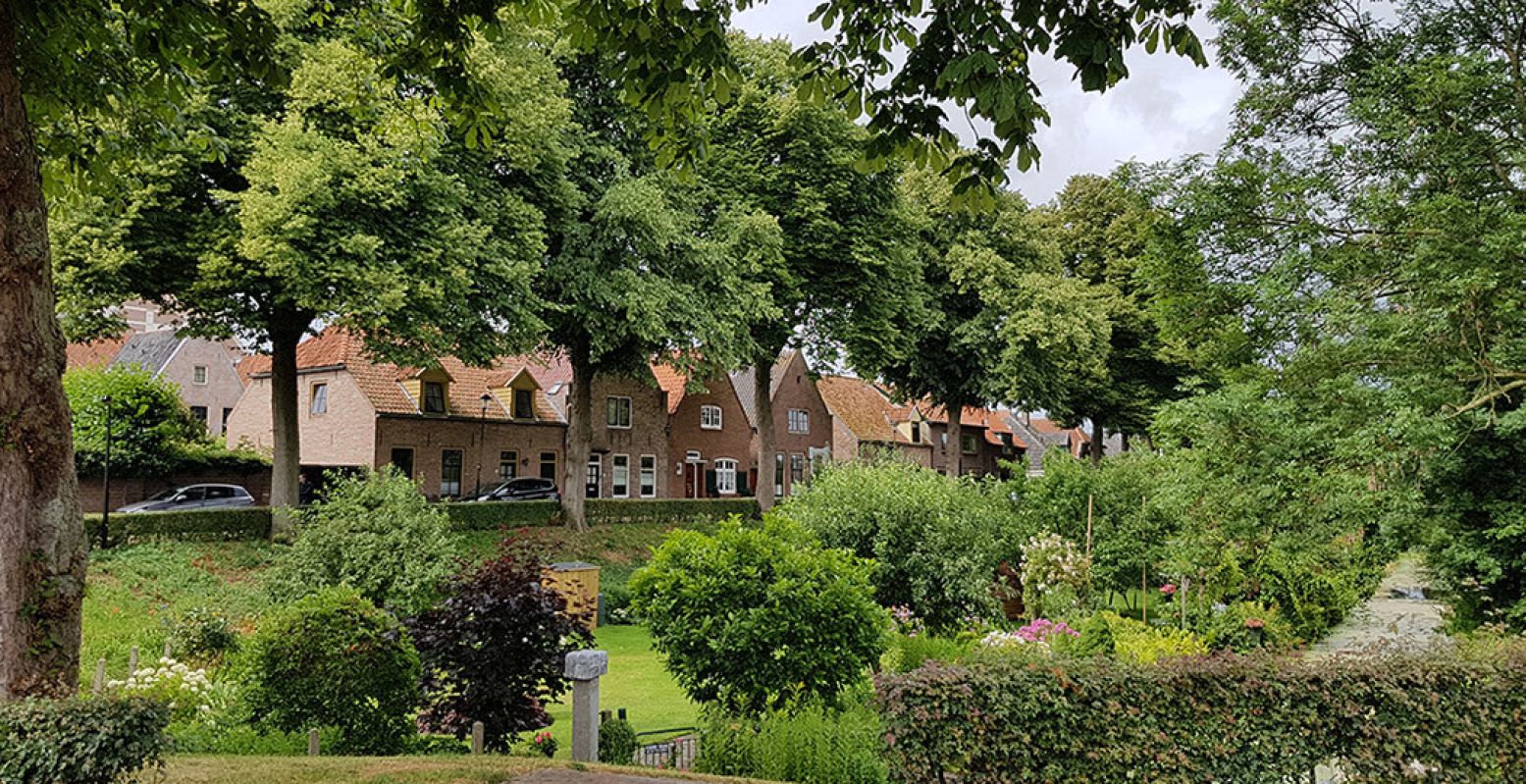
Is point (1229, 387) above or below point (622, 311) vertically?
below

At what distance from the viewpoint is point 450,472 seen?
119ft

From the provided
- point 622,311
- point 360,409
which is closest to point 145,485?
point 360,409

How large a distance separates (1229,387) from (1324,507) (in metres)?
1.97

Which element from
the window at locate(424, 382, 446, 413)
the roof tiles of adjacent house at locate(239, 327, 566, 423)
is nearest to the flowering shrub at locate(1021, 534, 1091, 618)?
the roof tiles of adjacent house at locate(239, 327, 566, 423)

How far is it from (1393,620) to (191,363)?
156 ft

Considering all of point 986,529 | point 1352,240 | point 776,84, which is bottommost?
point 986,529

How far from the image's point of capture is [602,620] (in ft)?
68.8

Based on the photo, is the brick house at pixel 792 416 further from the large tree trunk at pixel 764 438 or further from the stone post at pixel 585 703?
the stone post at pixel 585 703

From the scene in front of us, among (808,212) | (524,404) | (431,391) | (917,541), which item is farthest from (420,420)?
(917,541)

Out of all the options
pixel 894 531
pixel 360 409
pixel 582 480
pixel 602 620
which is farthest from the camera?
pixel 360 409

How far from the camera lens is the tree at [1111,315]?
3709 centimetres

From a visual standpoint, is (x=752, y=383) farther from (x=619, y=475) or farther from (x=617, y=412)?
(x=619, y=475)

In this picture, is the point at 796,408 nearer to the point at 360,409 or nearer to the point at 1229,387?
the point at 360,409

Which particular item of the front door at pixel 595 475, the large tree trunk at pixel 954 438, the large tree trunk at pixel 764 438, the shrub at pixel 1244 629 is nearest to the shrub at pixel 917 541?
the shrub at pixel 1244 629
